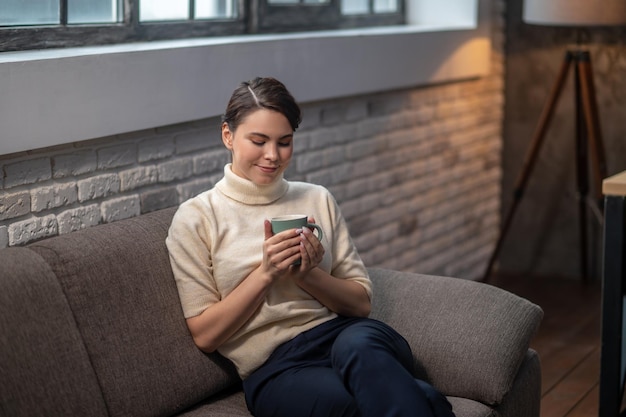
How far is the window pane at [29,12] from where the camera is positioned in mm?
2609

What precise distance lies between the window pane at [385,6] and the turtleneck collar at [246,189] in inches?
85.8

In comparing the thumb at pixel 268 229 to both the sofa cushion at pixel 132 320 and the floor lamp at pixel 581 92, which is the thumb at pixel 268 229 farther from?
the floor lamp at pixel 581 92

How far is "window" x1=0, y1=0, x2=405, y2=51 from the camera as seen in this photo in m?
2.68

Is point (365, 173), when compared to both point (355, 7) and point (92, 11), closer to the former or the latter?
point (355, 7)

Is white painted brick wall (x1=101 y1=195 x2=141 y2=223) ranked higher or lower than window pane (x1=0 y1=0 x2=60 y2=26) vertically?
A: lower

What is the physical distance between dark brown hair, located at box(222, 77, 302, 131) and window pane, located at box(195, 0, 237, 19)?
1.10m

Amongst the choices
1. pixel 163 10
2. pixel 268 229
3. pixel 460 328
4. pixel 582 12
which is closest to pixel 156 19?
pixel 163 10

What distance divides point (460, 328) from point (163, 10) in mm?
1437

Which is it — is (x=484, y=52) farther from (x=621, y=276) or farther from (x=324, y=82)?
(x=621, y=276)

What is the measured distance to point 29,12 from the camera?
269cm

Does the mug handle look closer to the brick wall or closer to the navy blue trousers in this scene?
the navy blue trousers

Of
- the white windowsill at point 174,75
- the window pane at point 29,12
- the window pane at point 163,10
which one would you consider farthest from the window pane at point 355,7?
the window pane at point 29,12

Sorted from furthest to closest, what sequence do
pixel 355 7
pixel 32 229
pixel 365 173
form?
pixel 355 7 → pixel 365 173 → pixel 32 229

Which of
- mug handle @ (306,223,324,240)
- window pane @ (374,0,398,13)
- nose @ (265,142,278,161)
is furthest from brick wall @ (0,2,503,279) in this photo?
mug handle @ (306,223,324,240)
